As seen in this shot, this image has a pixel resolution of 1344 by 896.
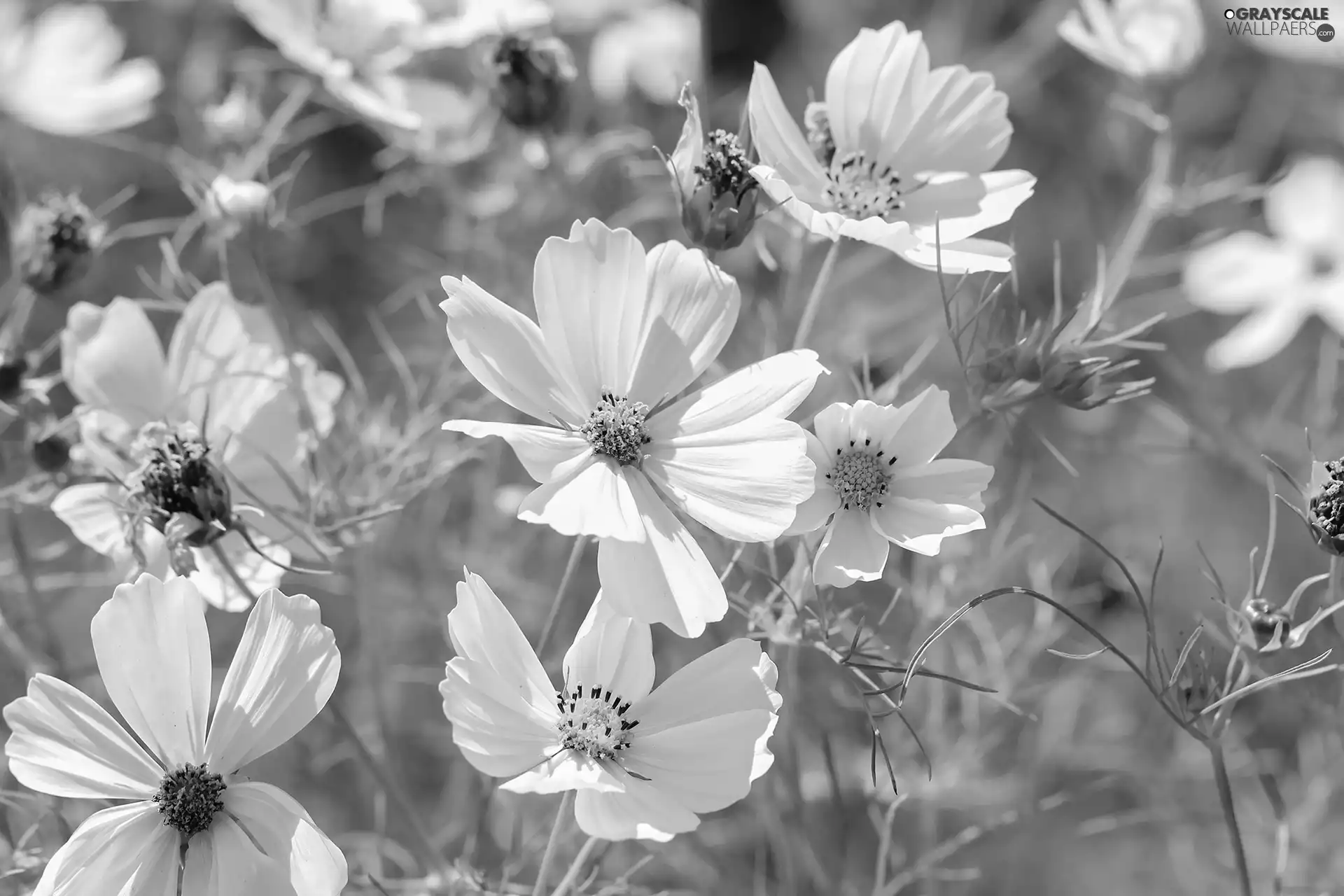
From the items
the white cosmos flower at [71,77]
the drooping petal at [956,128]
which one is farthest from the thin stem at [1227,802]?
the white cosmos flower at [71,77]

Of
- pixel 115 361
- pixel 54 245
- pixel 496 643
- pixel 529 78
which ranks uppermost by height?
pixel 529 78

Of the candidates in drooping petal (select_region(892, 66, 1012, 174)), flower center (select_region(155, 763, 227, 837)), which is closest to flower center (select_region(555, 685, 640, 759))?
flower center (select_region(155, 763, 227, 837))

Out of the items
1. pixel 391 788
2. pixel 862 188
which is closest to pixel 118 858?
pixel 391 788

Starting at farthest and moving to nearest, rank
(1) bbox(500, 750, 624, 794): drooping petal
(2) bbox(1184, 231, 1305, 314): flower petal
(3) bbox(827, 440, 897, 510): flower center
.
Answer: (2) bbox(1184, 231, 1305, 314): flower petal → (3) bbox(827, 440, 897, 510): flower center → (1) bbox(500, 750, 624, 794): drooping petal

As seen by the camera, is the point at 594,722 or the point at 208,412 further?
the point at 208,412

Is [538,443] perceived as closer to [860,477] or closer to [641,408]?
[641,408]

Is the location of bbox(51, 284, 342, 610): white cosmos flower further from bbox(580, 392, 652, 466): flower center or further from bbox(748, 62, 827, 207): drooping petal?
bbox(748, 62, 827, 207): drooping petal
